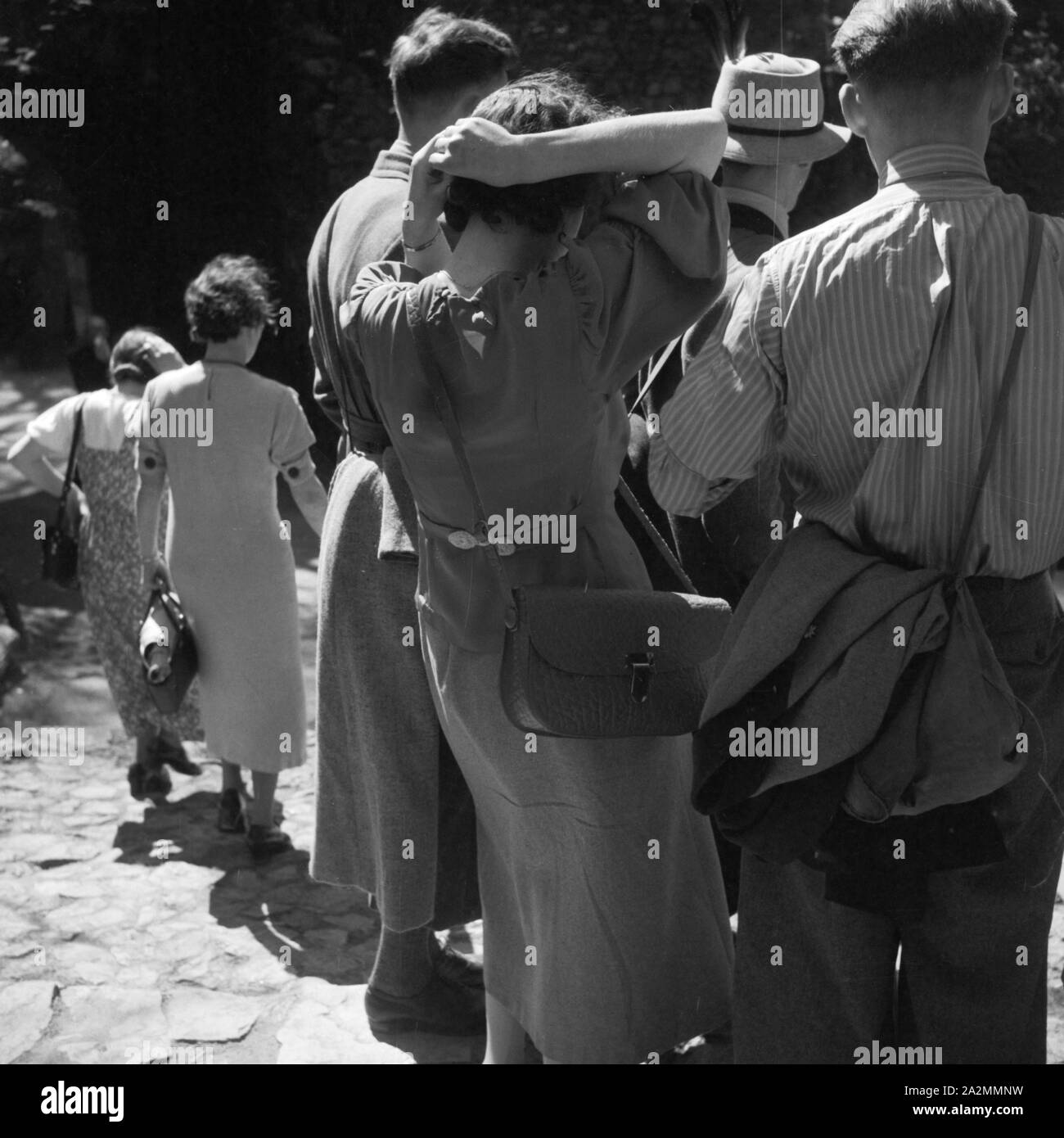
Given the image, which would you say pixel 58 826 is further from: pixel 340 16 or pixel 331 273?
pixel 340 16

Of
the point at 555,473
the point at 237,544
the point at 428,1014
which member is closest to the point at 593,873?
the point at 555,473

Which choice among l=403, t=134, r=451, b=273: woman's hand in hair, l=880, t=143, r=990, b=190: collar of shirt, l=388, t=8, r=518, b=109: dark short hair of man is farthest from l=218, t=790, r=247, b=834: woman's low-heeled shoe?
l=880, t=143, r=990, b=190: collar of shirt

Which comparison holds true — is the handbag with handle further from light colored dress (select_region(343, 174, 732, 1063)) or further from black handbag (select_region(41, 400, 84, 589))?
black handbag (select_region(41, 400, 84, 589))

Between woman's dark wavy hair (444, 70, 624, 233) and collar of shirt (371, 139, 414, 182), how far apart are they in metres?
0.75

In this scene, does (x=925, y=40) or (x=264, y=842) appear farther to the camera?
(x=264, y=842)

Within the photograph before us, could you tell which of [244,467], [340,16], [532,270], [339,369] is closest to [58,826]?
[244,467]

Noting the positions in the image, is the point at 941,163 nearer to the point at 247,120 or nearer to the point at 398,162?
the point at 398,162

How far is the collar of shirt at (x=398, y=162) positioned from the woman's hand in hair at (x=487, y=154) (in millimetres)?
893

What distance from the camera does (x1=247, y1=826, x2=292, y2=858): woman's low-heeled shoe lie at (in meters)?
4.51

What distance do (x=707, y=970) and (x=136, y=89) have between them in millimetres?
5983

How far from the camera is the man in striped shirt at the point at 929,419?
206 cm

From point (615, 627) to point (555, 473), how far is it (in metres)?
0.26

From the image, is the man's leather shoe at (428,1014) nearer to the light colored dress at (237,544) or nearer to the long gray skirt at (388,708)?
the long gray skirt at (388,708)

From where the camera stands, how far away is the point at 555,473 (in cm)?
237
